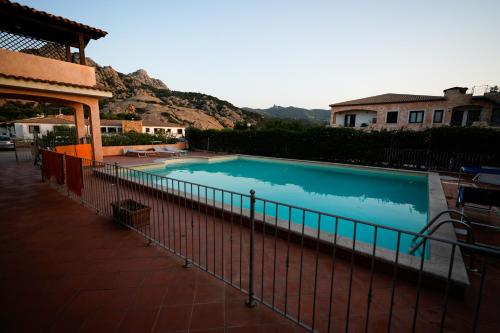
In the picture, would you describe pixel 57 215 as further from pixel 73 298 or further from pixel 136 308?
pixel 136 308

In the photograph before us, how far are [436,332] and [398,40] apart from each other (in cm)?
1638

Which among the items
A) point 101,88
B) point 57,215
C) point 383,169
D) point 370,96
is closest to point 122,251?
point 57,215

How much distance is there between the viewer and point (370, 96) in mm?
31562

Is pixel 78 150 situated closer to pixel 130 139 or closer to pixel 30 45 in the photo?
pixel 30 45

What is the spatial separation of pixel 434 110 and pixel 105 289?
103ft

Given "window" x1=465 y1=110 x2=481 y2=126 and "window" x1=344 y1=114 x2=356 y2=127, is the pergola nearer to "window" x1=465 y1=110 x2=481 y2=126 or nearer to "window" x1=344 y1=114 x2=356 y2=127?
"window" x1=344 y1=114 x2=356 y2=127

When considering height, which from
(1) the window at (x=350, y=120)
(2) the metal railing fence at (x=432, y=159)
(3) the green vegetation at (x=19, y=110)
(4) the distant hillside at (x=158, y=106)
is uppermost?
(4) the distant hillside at (x=158, y=106)

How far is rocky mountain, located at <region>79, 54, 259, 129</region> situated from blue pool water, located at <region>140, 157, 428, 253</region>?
137 ft

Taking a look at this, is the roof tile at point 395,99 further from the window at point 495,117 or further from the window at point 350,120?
the window at point 495,117

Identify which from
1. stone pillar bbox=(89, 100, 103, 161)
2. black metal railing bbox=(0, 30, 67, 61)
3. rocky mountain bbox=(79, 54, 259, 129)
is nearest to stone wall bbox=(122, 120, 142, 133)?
rocky mountain bbox=(79, 54, 259, 129)

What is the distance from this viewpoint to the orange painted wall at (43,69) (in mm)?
8320

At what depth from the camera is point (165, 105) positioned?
6794 cm

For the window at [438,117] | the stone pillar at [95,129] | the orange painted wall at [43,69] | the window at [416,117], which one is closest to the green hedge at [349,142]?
the stone pillar at [95,129]

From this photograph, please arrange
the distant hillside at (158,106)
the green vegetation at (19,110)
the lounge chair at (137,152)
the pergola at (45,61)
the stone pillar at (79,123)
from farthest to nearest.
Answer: the distant hillside at (158,106) < the green vegetation at (19,110) < the lounge chair at (137,152) < the stone pillar at (79,123) < the pergola at (45,61)
